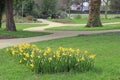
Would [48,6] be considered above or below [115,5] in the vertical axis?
above

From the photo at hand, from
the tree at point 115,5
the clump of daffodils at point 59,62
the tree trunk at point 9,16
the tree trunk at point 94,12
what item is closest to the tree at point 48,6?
the tree at point 115,5

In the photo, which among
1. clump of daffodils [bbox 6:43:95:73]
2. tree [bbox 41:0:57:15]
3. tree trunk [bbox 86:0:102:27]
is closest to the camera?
clump of daffodils [bbox 6:43:95:73]

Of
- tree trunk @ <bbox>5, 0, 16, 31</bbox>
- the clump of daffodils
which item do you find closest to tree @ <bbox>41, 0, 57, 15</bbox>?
tree trunk @ <bbox>5, 0, 16, 31</bbox>

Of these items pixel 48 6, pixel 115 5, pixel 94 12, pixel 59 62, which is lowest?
pixel 115 5

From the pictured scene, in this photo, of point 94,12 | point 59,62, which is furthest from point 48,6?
point 59,62

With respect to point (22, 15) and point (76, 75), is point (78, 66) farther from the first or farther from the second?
point (22, 15)

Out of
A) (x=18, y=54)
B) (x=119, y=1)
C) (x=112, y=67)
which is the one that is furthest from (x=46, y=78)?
(x=119, y=1)

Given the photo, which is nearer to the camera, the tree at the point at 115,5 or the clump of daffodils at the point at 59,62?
the clump of daffodils at the point at 59,62

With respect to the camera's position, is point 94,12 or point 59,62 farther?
point 94,12

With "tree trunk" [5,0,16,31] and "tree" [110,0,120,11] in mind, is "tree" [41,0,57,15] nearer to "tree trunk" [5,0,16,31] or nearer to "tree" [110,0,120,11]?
"tree" [110,0,120,11]

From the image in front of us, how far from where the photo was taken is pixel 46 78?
25.9 feet

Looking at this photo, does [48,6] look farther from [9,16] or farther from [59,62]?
[59,62]

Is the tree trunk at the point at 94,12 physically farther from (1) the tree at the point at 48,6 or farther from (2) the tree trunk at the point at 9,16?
(1) the tree at the point at 48,6

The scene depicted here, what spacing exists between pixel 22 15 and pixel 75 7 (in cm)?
5583
